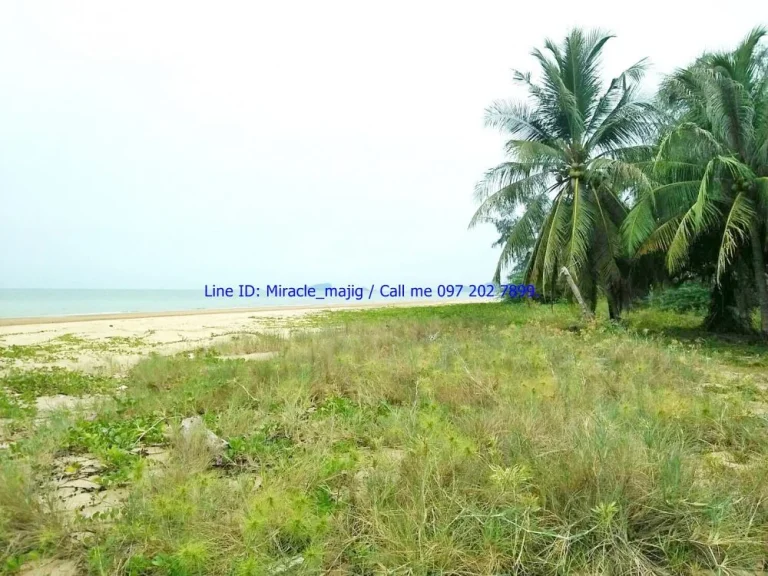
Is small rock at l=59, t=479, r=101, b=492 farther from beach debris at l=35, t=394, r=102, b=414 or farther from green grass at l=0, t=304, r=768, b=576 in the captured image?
beach debris at l=35, t=394, r=102, b=414

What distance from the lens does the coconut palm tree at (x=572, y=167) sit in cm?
1277

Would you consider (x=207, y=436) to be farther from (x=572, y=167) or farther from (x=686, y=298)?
(x=686, y=298)

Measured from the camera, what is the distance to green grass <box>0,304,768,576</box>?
191 centimetres

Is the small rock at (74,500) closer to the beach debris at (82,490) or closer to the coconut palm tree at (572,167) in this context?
the beach debris at (82,490)

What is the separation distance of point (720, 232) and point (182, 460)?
1203 cm

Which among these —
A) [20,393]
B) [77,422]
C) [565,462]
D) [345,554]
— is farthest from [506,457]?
[20,393]

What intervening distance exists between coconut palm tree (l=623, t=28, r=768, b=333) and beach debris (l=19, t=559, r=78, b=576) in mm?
10483

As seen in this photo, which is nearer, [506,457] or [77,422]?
[506,457]

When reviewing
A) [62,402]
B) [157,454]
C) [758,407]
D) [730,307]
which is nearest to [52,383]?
[62,402]

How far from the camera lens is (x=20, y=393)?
522 cm

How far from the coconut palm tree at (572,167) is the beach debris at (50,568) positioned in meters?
11.9

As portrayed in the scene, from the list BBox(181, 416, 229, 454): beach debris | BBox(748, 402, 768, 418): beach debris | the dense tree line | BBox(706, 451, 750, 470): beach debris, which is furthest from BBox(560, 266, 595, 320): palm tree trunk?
BBox(181, 416, 229, 454): beach debris

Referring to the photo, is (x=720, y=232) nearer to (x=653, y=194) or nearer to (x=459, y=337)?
(x=653, y=194)

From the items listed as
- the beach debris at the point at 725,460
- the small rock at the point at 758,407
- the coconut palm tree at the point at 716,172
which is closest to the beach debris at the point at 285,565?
the beach debris at the point at 725,460
